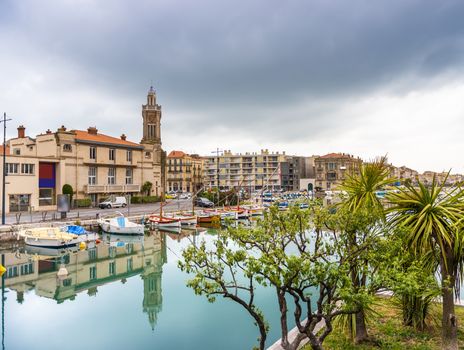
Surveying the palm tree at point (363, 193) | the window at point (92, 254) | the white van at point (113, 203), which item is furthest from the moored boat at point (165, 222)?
the palm tree at point (363, 193)

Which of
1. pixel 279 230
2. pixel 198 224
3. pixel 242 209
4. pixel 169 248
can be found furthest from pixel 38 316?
pixel 242 209

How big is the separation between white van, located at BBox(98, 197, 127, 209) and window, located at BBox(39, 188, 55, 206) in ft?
22.6

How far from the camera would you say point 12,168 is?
48.1 m

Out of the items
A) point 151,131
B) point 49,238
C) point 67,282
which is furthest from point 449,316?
point 151,131

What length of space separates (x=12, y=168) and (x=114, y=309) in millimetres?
37772

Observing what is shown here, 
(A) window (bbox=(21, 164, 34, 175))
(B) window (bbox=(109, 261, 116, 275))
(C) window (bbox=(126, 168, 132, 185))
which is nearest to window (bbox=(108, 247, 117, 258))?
(B) window (bbox=(109, 261, 116, 275))

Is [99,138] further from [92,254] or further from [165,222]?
[92,254]

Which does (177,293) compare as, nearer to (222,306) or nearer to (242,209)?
(222,306)

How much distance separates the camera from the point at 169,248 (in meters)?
34.6

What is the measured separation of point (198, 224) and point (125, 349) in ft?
127

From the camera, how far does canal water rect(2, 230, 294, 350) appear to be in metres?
14.1

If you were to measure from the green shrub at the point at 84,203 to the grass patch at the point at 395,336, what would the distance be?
5204 cm

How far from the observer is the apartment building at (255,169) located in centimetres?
14425

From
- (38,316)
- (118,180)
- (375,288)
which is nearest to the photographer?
(375,288)
